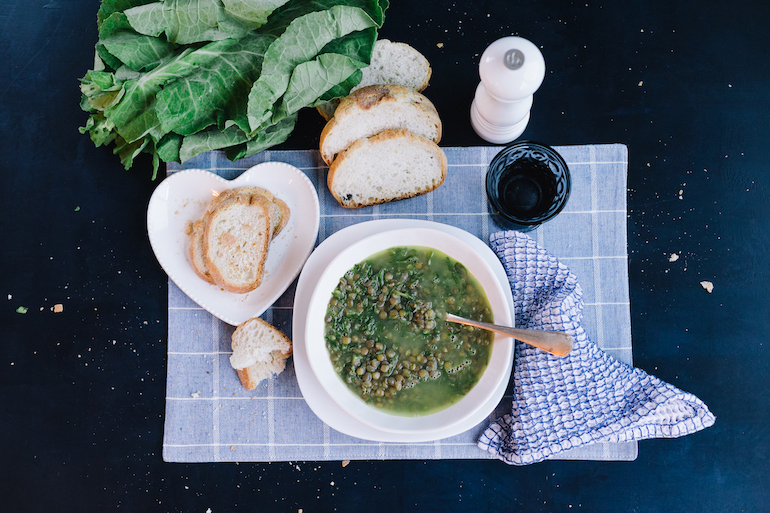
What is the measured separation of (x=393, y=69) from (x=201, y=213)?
1.22 meters

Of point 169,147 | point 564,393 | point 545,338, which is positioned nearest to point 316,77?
point 169,147

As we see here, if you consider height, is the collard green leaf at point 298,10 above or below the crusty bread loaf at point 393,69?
above

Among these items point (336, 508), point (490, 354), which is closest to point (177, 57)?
point (490, 354)

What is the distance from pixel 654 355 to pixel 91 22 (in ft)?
11.6

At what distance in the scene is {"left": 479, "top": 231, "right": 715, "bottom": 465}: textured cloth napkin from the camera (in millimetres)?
2381

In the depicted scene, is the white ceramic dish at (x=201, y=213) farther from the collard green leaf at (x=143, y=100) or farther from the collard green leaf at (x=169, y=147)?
the collard green leaf at (x=143, y=100)

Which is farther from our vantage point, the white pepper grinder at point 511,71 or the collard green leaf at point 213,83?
the collard green leaf at point 213,83

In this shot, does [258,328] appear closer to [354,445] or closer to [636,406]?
[354,445]

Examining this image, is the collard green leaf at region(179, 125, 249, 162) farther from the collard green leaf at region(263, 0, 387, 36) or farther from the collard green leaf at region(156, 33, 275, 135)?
the collard green leaf at region(263, 0, 387, 36)

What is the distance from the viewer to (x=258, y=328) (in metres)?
2.47

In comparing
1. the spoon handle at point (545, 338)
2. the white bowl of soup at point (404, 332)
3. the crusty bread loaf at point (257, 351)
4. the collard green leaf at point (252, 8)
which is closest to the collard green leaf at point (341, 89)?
the collard green leaf at point (252, 8)

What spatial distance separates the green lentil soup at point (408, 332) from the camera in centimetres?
228

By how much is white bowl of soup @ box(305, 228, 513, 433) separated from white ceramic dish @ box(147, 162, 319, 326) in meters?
0.35

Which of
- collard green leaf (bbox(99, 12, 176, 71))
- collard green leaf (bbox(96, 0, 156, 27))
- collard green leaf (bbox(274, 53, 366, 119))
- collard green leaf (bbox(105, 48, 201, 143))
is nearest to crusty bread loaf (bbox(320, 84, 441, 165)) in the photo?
collard green leaf (bbox(274, 53, 366, 119))
